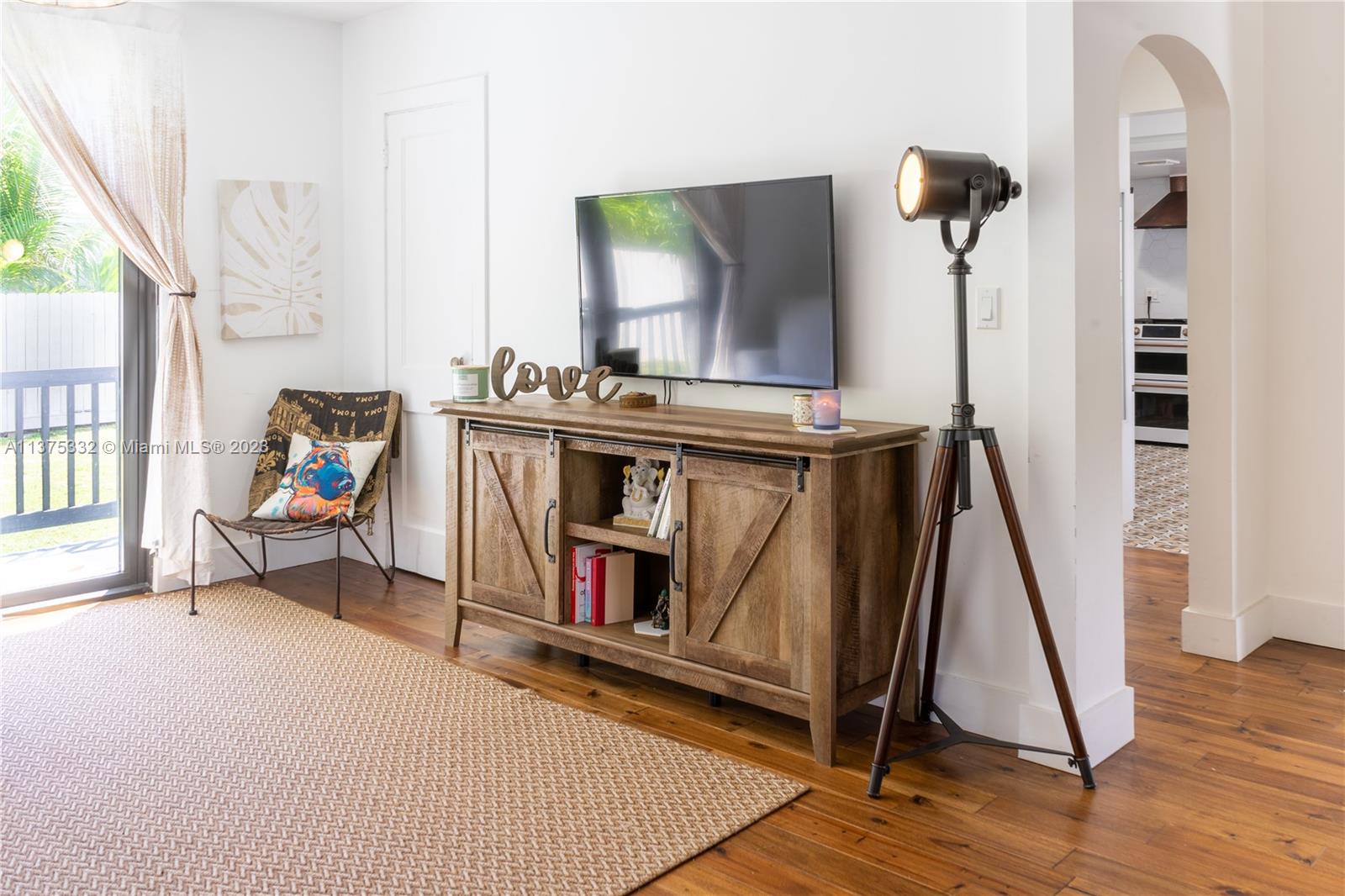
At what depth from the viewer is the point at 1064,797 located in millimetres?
2662

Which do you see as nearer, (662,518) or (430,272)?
(662,518)

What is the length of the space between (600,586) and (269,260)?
253cm

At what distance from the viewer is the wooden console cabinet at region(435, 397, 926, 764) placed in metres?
2.87

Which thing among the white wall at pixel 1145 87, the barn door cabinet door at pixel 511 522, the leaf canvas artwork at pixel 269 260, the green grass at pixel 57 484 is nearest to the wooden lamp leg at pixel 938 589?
the barn door cabinet door at pixel 511 522

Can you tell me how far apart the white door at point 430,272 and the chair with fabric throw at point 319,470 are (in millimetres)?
135

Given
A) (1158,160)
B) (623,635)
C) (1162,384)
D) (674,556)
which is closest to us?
(674,556)

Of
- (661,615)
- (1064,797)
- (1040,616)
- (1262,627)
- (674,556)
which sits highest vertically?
(674,556)

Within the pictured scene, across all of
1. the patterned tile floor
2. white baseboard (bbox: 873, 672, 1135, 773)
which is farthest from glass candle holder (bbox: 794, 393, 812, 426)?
the patterned tile floor

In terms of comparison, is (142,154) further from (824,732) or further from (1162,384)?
(1162,384)

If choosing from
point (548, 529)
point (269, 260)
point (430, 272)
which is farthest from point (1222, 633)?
point (269, 260)

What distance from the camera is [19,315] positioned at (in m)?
4.25

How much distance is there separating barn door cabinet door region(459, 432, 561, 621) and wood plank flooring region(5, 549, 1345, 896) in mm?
241

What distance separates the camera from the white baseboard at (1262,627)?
3736 millimetres

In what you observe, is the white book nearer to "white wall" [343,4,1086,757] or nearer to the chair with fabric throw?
"white wall" [343,4,1086,757]
